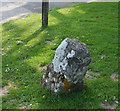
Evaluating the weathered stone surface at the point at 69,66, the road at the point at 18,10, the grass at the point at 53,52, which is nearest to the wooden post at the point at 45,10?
the grass at the point at 53,52

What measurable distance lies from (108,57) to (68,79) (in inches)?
126

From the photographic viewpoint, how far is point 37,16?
47.7ft

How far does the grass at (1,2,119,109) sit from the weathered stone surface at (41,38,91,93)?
0.33 meters

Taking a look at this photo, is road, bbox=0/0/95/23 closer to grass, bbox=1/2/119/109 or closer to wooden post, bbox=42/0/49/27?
grass, bbox=1/2/119/109

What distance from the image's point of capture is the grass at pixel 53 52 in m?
5.26

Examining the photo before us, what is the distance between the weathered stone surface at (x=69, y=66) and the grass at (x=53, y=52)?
33 centimetres

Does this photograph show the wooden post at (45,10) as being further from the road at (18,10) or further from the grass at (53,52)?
the road at (18,10)

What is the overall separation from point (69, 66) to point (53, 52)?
3.26m

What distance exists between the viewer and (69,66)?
5.16 metres

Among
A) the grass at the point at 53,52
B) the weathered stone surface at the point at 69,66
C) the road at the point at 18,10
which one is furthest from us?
the road at the point at 18,10

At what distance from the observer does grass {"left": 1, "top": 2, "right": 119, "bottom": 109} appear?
526cm

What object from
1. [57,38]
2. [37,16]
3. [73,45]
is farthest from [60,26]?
[73,45]

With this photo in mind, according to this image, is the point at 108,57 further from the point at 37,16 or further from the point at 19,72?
the point at 37,16

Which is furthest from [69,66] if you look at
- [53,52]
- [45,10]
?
[45,10]
